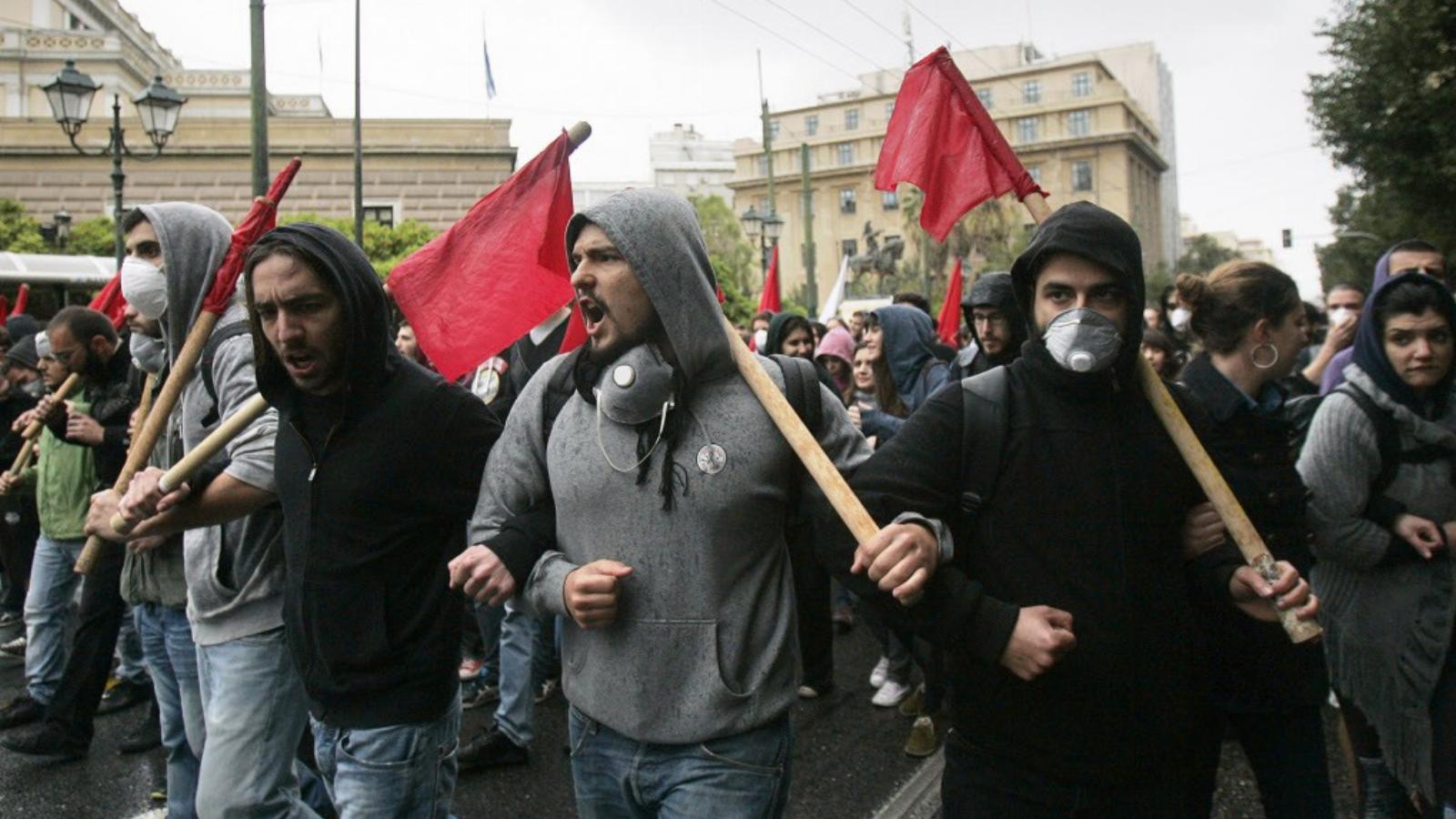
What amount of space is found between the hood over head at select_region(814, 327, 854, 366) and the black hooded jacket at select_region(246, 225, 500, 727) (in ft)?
14.3

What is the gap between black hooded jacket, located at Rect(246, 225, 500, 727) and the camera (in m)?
2.63

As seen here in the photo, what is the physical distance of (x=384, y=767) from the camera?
2625 millimetres

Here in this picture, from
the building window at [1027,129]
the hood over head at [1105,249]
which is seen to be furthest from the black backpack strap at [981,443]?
A: the building window at [1027,129]

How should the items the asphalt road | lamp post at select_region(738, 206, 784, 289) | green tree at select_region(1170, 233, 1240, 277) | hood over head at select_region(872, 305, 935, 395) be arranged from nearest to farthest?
the asphalt road < hood over head at select_region(872, 305, 935, 395) < lamp post at select_region(738, 206, 784, 289) < green tree at select_region(1170, 233, 1240, 277)

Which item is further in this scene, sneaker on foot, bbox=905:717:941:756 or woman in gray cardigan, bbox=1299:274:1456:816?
sneaker on foot, bbox=905:717:941:756

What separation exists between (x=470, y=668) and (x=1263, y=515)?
467cm

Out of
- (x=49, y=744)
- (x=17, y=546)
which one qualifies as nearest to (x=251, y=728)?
(x=49, y=744)

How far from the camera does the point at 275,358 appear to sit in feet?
9.14

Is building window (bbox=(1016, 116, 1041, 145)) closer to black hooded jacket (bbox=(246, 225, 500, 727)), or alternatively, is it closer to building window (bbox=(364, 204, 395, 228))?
building window (bbox=(364, 204, 395, 228))

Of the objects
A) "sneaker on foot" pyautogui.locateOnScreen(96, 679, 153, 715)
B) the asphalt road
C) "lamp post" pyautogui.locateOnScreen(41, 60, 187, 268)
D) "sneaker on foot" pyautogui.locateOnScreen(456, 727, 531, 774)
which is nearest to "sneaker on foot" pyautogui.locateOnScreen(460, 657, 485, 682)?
the asphalt road

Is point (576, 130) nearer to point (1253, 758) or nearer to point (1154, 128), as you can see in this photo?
point (1253, 758)

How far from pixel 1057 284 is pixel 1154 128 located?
4059 inches

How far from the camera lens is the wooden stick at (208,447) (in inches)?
111

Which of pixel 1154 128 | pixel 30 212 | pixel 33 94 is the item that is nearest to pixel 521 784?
pixel 30 212
